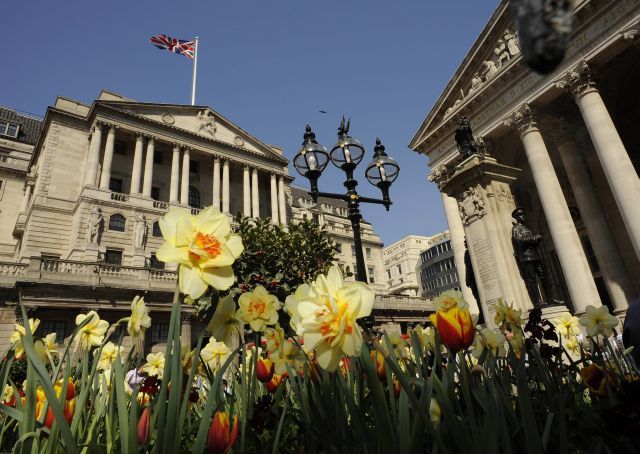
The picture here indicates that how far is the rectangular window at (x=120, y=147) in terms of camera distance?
136 feet

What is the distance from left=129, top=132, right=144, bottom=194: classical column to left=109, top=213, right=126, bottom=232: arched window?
3.36 m

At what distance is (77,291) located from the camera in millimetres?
23812

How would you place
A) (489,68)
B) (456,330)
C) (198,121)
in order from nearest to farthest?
(456,330), (489,68), (198,121)

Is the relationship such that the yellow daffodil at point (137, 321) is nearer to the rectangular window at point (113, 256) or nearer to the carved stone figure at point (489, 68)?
the carved stone figure at point (489, 68)

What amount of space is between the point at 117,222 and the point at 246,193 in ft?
50.4

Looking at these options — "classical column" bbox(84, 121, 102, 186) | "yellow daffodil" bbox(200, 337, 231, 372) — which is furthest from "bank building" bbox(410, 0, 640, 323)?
"classical column" bbox(84, 121, 102, 186)

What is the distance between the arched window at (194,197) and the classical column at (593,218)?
121 ft

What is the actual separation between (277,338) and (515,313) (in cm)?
214

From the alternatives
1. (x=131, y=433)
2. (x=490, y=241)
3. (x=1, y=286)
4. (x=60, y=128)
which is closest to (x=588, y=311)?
(x=131, y=433)

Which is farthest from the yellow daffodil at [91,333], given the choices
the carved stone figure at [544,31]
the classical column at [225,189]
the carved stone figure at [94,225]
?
the classical column at [225,189]

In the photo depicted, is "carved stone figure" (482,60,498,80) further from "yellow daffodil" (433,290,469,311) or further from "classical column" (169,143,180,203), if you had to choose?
"classical column" (169,143,180,203)

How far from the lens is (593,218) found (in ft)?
53.9

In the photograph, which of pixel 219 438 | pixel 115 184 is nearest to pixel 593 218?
pixel 219 438

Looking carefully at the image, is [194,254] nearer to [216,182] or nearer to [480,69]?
[480,69]
